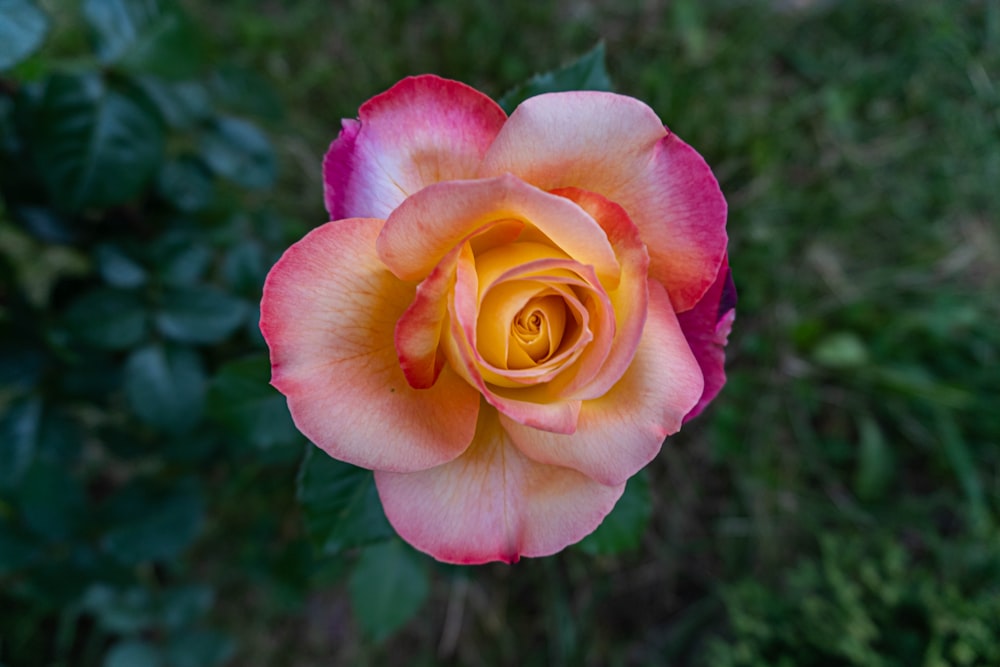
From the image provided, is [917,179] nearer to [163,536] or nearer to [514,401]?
[514,401]

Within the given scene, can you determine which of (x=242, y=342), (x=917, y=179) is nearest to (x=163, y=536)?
(x=242, y=342)

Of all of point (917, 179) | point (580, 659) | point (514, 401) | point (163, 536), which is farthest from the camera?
point (917, 179)

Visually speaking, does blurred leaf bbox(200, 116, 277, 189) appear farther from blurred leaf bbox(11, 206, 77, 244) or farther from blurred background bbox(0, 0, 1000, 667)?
blurred leaf bbox(11, 206, 77, 244)

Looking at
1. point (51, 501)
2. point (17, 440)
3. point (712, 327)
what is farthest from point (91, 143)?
point (712, 327)

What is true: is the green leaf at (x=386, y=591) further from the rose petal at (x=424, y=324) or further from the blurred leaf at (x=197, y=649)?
the rose petal at (x=424, y=324)

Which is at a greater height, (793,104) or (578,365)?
(578,365)

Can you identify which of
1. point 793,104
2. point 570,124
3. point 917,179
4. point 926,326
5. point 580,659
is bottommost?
point 580,659
